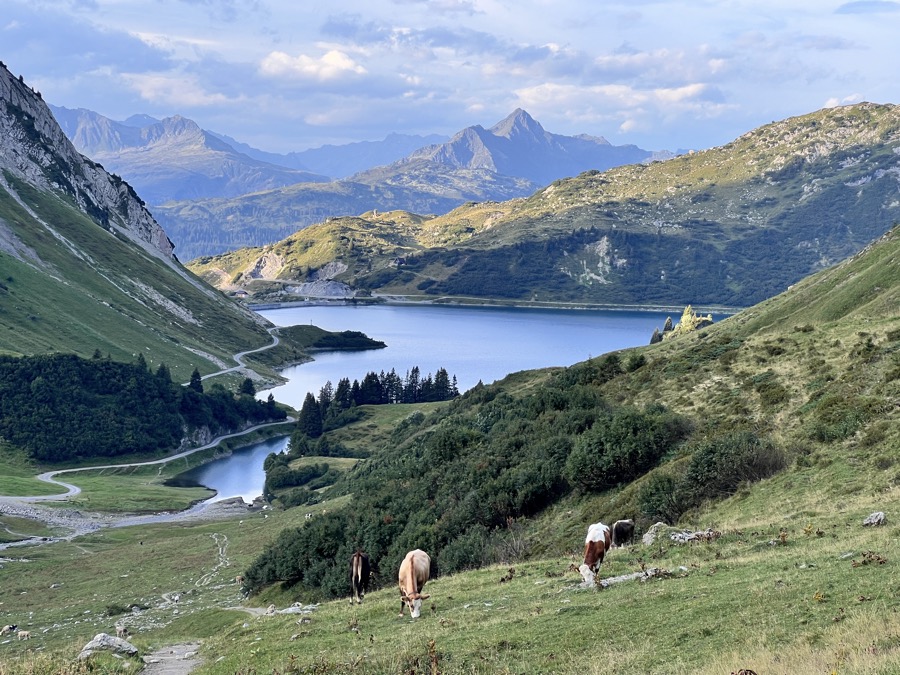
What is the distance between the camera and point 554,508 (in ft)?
125

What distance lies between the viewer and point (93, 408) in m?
144

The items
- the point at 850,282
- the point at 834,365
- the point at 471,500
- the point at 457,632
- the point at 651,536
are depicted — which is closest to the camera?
the point at 457,632

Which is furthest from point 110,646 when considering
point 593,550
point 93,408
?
point 93,408

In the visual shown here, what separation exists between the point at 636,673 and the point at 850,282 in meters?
68.9

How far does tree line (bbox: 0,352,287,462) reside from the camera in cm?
13050

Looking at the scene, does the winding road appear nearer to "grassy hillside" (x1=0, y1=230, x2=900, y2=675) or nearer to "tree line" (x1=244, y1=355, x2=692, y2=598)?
"grassy hillside" (x1=0, y1=230, x2=900, y2=675)

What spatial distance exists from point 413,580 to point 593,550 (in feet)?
16.5

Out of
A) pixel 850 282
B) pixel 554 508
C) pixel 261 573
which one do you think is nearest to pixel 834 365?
pixel 554 508

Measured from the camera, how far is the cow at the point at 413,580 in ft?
69.6

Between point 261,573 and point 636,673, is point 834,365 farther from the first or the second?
point 261,573

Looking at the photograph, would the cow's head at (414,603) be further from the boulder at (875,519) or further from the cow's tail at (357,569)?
the boulder at (875,519)

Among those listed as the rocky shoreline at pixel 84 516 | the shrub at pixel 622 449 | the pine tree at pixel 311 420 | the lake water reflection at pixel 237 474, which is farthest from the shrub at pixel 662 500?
the pine tree at pixel 311 420

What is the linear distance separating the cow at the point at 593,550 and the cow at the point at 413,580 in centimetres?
448

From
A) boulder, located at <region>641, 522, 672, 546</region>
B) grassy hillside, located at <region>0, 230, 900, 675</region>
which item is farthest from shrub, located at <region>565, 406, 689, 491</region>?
boulder, located at <region>641, 522, 672, 546</region>
